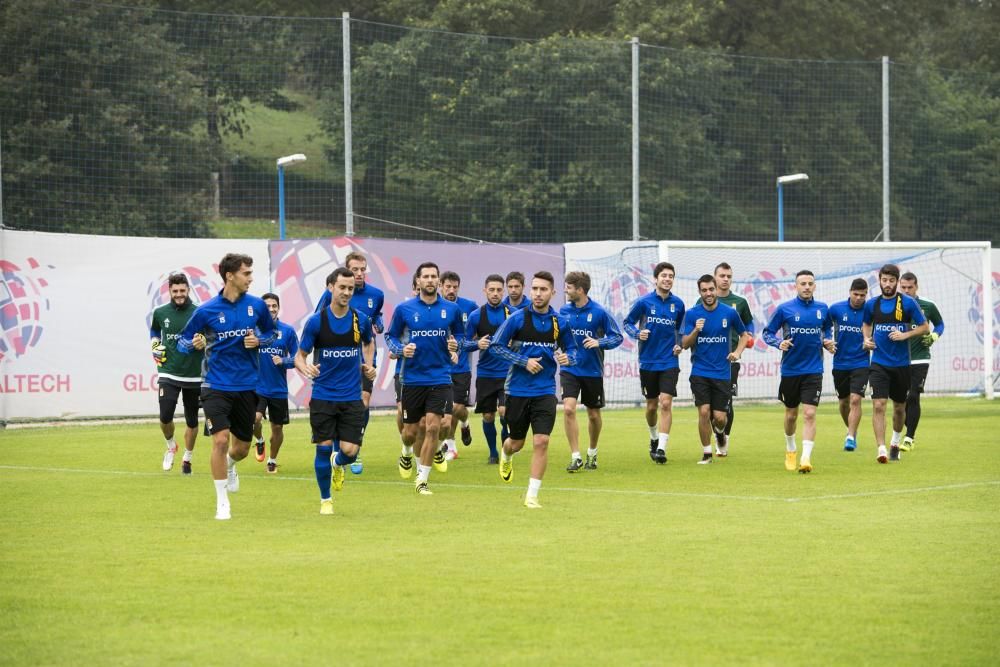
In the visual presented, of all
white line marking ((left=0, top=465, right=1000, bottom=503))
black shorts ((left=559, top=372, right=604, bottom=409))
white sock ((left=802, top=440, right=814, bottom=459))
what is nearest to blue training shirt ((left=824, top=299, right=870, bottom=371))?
white sock ((left=802, top=440, right=814, bottom=459))

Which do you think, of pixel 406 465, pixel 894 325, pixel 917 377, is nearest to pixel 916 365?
pixel 917 377

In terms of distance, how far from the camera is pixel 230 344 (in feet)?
44.9

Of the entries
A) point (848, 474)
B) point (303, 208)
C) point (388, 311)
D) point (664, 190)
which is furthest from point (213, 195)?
point (848, 474)

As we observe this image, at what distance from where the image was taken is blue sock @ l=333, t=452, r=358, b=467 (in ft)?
46.0

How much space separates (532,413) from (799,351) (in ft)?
16.6

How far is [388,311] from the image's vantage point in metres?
27.9

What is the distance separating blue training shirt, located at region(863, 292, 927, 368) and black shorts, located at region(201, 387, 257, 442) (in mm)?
8503

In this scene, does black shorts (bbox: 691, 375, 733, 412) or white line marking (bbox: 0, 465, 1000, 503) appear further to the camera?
black shorts (bbox: 691, 375, 733, 412)

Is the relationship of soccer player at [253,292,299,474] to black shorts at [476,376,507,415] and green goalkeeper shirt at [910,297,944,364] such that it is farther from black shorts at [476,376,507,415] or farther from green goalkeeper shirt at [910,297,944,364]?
green goalkeeper shirt at [910,297,944,364]

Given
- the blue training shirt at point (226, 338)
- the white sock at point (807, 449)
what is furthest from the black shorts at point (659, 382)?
the blue training shirt at point (226, 338)

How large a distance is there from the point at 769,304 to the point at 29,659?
25133mm

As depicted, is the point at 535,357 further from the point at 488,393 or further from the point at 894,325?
the point at 894,325

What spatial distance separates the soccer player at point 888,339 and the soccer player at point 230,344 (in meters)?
8.33

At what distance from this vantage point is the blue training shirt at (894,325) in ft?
61.5
